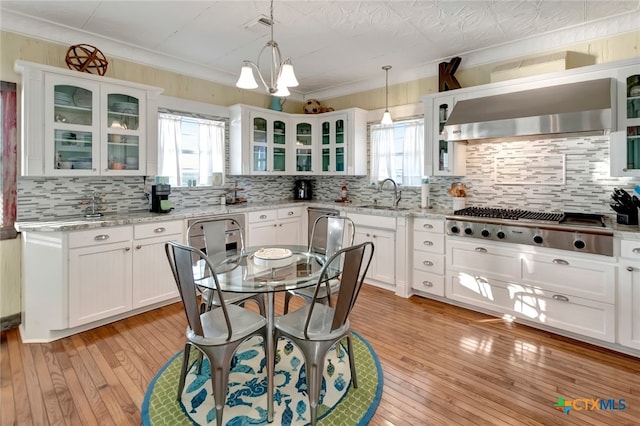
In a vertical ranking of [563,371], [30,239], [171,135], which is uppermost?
[171,135]

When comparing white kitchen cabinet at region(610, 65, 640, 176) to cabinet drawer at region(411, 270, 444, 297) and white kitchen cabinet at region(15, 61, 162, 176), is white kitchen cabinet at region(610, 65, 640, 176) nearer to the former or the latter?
cabinet drawer at region(411, 270, 444, 297)

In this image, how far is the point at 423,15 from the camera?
109 inches

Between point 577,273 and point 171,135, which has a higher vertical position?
point 171,135

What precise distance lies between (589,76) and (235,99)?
12.7 feet

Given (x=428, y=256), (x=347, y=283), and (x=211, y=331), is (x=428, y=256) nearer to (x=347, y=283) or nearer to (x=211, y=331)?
(x=347, y=283)

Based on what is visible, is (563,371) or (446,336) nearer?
(563,371)

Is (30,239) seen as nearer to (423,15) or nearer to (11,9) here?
(11,9)

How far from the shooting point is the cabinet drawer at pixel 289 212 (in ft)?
14.7

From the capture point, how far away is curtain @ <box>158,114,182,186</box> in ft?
12.4

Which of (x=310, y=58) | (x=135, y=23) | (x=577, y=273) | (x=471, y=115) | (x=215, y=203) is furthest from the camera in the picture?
(x=215, y=203)

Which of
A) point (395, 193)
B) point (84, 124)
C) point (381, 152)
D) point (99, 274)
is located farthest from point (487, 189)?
point (84, 124)

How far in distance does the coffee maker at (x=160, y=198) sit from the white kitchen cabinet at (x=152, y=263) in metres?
0.26

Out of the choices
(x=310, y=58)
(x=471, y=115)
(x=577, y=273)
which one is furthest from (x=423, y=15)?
(x=577, y=273)

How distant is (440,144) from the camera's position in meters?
3.69
